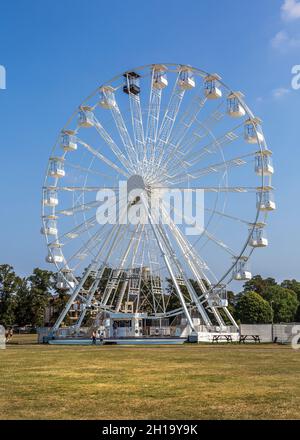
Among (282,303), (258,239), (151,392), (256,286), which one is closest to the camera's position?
(151,392)

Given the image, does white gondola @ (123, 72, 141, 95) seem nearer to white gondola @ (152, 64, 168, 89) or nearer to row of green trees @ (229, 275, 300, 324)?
white gondola @ (152, 64, 168, 89)

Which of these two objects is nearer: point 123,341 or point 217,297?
point 123,341

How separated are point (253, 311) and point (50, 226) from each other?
52.3 metres

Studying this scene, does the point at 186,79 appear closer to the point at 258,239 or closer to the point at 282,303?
the point at 258,239

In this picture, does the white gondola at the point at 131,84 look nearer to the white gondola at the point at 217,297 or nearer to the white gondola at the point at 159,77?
the white gondola at the point at 159,77

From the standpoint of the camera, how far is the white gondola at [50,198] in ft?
176

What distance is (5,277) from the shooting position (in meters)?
95.9

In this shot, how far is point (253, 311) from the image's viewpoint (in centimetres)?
9788

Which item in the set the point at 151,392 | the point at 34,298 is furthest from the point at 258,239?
the point at 34,298

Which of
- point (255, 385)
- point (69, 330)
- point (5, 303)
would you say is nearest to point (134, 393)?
point (255, 385)

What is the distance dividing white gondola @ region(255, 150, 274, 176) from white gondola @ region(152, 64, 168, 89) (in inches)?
378

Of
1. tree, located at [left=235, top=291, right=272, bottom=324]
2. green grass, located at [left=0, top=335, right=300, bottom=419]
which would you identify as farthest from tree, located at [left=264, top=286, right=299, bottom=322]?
green grass, located at [left=0, top=335, right=300, bottom=419]
